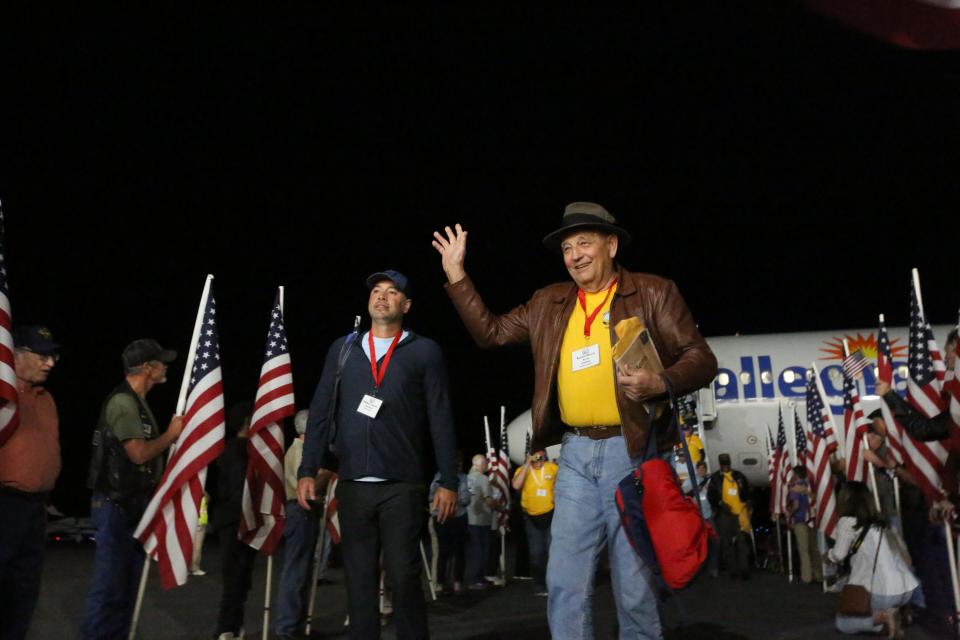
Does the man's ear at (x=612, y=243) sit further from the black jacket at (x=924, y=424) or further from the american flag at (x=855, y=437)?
the american flag at (x=855, y=437)

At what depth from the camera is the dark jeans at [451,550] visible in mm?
13164

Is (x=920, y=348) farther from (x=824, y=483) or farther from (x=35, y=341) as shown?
(x=35, y=341)

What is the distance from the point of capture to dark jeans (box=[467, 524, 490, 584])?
14.4 m

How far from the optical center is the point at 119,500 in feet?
21.2

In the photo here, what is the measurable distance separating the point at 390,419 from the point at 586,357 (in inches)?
66.8

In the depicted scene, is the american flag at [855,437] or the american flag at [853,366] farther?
the american flag at [853,366]

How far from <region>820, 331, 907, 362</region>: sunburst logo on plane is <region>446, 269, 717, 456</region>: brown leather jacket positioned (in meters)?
21.0

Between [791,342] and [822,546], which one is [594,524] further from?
[791,342]

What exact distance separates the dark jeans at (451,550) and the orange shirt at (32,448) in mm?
8271

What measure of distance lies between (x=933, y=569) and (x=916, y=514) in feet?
2.51

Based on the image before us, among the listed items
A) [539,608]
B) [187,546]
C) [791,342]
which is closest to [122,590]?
[187,546]

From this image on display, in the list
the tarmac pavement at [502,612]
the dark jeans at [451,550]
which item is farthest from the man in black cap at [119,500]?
the dark jeans at [451,550]

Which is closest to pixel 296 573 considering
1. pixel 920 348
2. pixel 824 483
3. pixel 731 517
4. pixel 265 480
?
pixel 265 480

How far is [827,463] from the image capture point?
1149 cm
